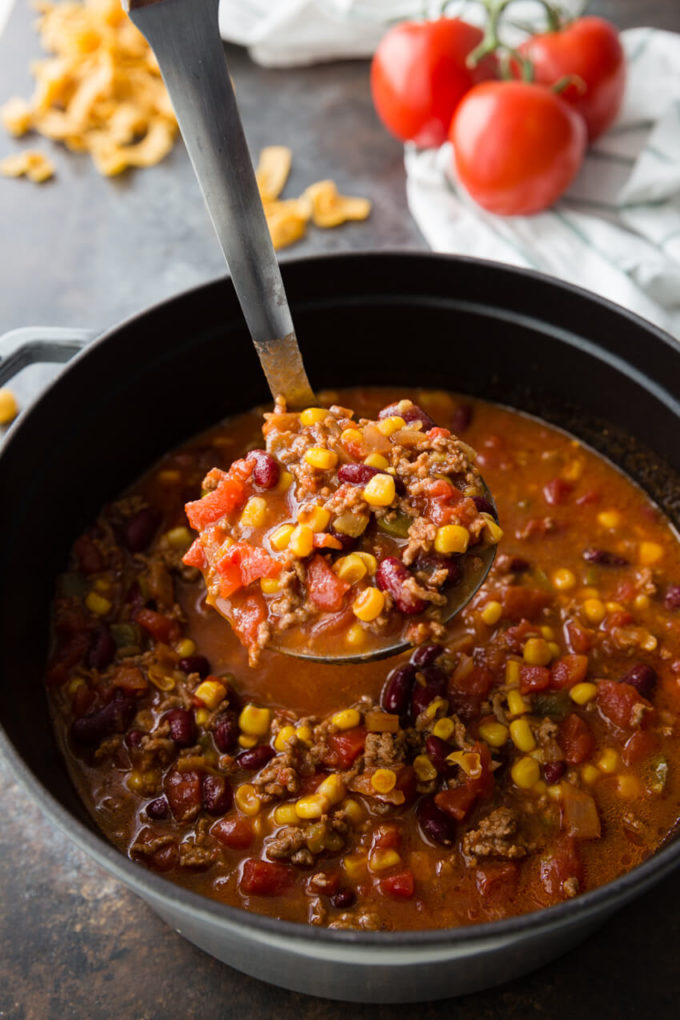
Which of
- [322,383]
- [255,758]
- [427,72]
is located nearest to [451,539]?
[255,758]

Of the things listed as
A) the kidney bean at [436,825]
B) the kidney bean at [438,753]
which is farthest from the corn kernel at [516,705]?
the kidney bean at [436,825]

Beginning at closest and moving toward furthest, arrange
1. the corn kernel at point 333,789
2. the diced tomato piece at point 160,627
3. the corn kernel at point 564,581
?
the corn kernel at point 333,789 → the diced tomato piece at point 160,627 → the corn kernel at point 564,581

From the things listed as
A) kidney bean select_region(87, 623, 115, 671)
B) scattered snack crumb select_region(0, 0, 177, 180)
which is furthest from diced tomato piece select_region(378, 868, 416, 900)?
scattered snack crumb select_region(0, 0, 177, 180)

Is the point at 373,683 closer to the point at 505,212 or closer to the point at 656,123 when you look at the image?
the point at 505,212

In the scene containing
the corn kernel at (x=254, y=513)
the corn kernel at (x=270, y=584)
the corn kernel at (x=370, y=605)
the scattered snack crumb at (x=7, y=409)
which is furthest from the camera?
the scattered snack crumb at (x=7, y=409)

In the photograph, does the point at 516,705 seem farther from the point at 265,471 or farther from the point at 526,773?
the point at 265,471

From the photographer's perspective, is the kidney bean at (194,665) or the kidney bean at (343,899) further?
the kidney bean at (194,665)

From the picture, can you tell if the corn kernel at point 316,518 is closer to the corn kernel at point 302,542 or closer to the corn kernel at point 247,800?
the corn kernel at point 302,542

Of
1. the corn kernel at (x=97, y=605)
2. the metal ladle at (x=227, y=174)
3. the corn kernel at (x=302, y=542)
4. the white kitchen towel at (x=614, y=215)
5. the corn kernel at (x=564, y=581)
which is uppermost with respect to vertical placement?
the metal ladle at (x=227, y=174)
